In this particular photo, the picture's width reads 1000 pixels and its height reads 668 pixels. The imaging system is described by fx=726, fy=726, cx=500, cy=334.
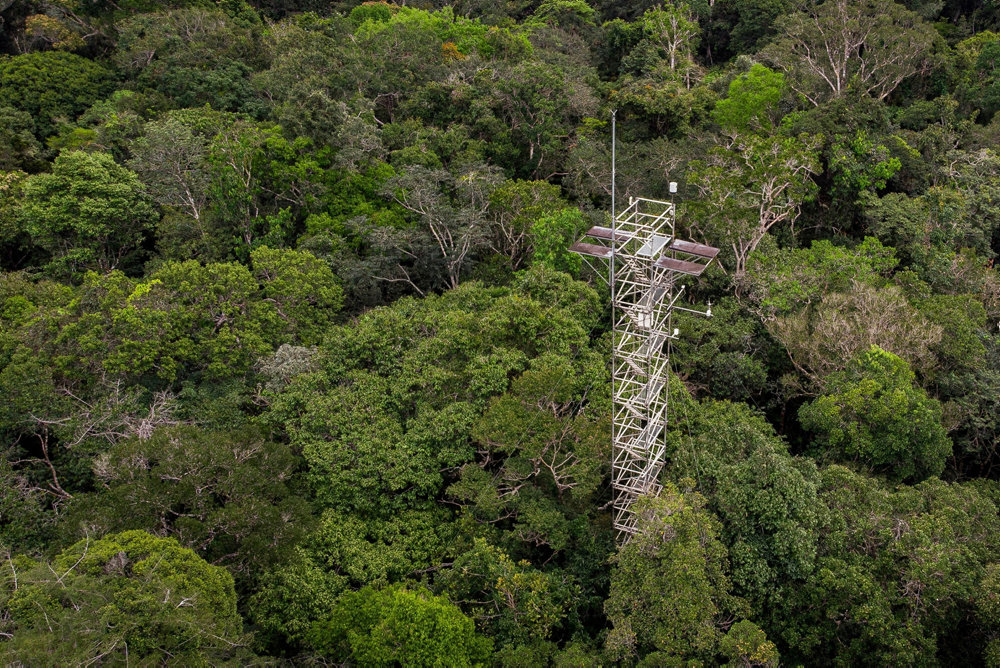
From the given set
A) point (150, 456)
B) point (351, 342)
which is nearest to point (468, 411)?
point (351, 342)

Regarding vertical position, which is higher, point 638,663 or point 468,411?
point 468,411

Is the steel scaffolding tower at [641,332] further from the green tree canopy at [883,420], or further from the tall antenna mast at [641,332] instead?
the green tree canopy at [883,420]

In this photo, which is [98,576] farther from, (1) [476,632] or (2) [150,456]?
(1) [476,632]

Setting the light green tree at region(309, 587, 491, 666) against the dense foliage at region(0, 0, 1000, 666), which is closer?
the light green tree at region(309, 587, 491, 666)

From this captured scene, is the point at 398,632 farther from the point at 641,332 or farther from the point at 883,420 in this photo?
the point at 883,420

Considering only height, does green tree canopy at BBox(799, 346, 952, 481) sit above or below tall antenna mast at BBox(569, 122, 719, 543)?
below

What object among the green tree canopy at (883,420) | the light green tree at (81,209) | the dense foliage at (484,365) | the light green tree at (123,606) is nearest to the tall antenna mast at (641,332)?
the dense foliage at (484,365)

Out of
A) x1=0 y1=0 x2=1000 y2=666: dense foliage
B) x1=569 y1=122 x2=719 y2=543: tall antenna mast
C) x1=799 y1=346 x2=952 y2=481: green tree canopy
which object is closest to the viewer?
x1=569 y1=122 x2=719 y2=543: tall antenna mast

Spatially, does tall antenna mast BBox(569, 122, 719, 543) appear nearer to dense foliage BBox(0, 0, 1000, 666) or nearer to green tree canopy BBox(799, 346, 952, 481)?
dense foliage BBox(0, 0, 1000, 666)

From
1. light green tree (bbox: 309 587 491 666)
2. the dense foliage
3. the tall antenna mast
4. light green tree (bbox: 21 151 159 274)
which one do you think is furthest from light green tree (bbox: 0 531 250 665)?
light green tree (bbox: 21 151 159 274)
